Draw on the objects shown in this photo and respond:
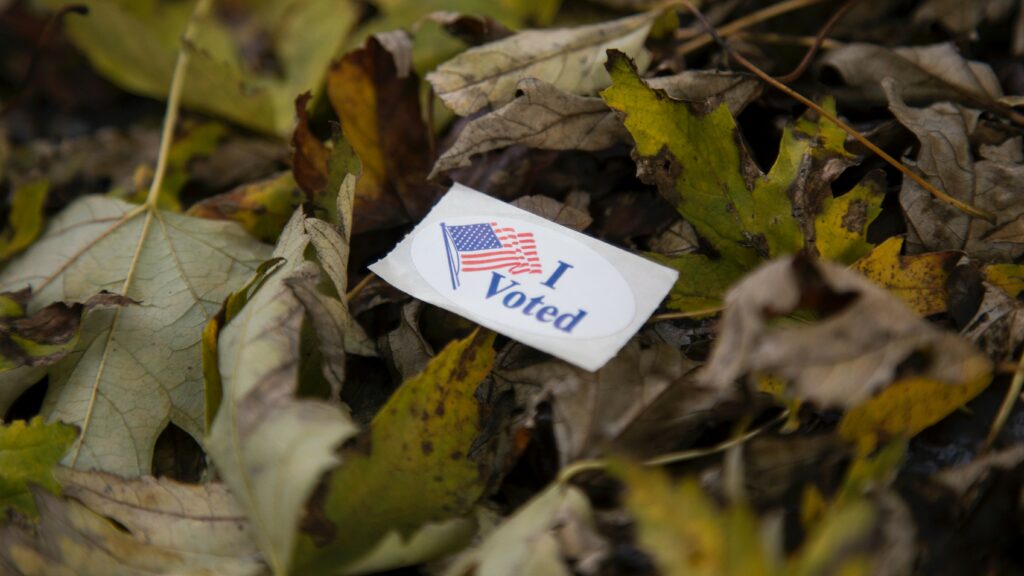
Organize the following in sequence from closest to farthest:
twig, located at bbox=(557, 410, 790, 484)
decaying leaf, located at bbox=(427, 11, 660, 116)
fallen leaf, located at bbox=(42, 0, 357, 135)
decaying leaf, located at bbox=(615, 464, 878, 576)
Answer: decaying leaf, located at bbox=(615, 464, 878, 576) → twig, located at bbox=(557, 410, 790, 484) → decaying leaf, located at bbox=(427, 11, 660, 116) → fallen leaf, located at bbox=(42, 0, 357, 135)

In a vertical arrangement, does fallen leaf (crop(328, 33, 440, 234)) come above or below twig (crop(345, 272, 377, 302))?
above

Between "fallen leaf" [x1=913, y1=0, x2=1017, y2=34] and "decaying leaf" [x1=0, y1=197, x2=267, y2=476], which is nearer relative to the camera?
"decaying leaf" [x1=0, y1=197, x2=267, y2=476]

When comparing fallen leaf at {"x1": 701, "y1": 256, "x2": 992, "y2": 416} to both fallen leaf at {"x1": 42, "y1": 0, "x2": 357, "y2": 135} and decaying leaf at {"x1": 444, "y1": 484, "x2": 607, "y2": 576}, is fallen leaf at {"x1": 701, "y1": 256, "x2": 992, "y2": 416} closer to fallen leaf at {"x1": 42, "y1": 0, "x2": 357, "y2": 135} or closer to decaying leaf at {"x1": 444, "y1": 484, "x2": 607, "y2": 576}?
decaying leaf at {"x1": 444, "y1": 484, "x2": 607, "y2": 576}

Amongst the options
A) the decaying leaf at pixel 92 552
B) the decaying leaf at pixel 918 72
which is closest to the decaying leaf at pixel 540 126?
the decaying leaf at pixel 918 72

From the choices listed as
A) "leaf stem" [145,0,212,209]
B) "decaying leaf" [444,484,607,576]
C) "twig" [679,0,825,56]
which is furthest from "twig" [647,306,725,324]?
"leaf stem" [145,0,212,209]

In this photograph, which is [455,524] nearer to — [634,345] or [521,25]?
[634,345]

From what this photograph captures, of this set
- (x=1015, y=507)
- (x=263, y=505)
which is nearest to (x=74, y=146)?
(x=263, y=505)

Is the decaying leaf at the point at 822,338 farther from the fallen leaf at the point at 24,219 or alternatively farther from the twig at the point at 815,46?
the fallen leaf at the point at 24,219
